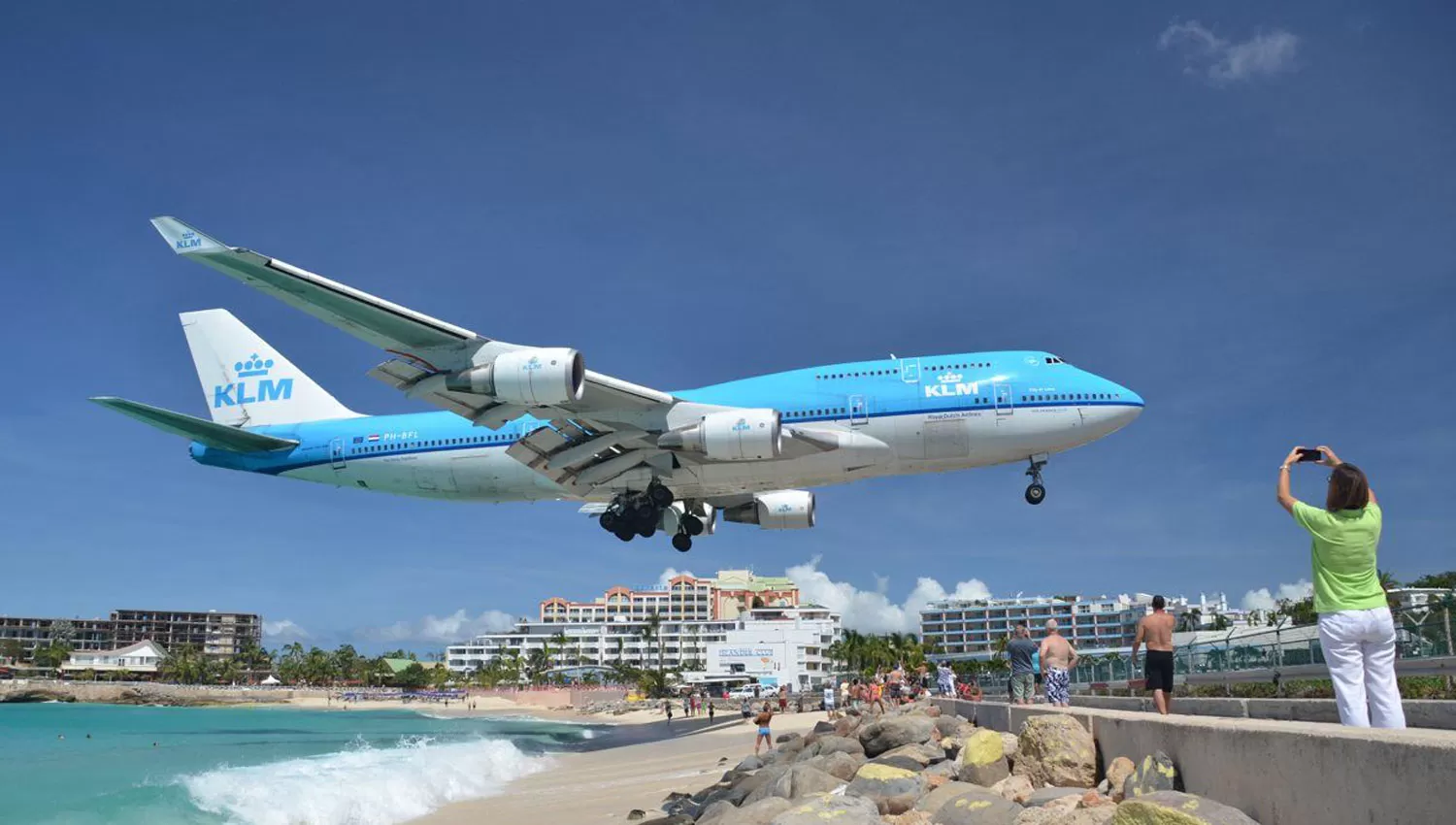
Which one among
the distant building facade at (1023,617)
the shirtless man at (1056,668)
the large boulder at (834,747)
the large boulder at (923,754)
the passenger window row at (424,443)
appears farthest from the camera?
the distant building facade at (1023,617)

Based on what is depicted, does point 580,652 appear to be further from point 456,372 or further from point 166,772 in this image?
point 456,372

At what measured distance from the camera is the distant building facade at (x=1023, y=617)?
172m

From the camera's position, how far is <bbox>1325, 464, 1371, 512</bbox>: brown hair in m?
6.31

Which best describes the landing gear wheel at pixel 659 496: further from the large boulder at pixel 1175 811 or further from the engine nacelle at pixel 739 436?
the large boulder at pixel 1175 811

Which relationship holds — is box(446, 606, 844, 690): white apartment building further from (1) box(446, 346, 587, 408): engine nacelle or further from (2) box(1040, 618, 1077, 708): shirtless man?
(2) box(1040, 618, 1077, 708): shirtless man

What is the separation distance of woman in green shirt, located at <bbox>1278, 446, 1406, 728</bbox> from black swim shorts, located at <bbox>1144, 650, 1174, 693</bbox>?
3650mm

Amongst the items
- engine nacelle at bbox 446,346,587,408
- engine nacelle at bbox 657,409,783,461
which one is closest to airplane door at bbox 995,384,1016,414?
engine nacelle at bbox 657,409,783,461

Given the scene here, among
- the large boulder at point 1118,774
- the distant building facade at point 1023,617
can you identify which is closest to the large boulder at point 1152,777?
the large boulder at point 1118,774

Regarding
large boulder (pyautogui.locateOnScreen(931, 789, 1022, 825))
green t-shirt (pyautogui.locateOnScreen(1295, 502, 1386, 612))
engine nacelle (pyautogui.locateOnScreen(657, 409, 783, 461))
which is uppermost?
engine nacelle (pyautogui.locateOnScreen(657, 409, 783, 461))

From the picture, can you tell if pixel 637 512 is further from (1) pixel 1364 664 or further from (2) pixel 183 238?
(1) pixel 1364 664

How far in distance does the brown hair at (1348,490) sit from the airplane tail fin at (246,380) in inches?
1260

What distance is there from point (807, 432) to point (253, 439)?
18.4m

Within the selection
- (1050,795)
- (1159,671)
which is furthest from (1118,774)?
(1159,671)

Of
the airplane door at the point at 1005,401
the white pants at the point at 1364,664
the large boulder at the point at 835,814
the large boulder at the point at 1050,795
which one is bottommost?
the large boulder at the point at 835,814
